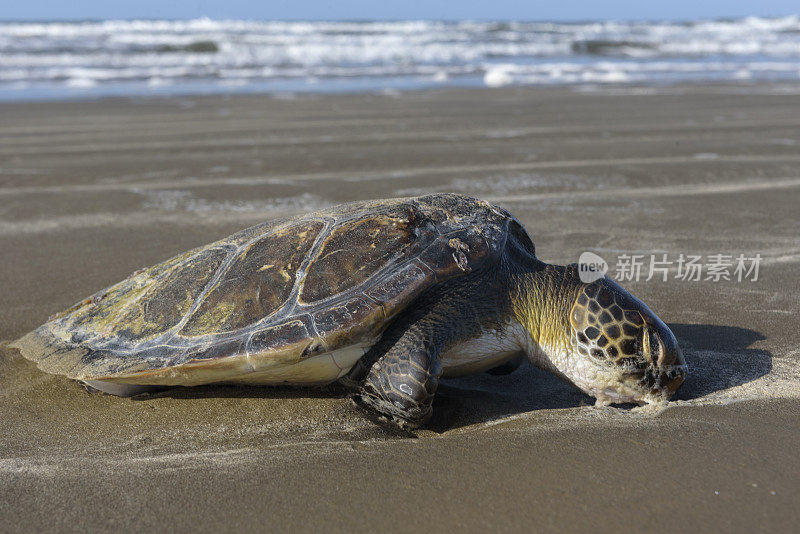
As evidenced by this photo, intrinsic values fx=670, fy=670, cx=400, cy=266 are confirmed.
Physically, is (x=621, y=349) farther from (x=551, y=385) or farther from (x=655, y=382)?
(x=551, y=385)

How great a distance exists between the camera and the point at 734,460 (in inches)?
94.0

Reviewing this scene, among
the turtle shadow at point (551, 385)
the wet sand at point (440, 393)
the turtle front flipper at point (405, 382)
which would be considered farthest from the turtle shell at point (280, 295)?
the turtle shadow at point (551, 385)

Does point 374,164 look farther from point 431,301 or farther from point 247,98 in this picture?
point 247,98

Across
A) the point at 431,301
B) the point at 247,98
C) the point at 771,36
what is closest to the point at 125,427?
the point at 431,301

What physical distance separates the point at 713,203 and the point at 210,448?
207 inches

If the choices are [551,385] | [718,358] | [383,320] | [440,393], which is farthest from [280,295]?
[718,358]

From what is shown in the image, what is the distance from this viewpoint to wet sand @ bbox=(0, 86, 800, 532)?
87.2 inches

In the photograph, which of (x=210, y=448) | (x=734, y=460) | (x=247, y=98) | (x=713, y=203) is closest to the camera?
(x=734, y=460)

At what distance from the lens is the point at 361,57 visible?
2775 cm

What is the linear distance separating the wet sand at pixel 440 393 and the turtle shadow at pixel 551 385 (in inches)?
0.5

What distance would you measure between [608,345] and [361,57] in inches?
1051

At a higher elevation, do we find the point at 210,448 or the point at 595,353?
the point at 595,353

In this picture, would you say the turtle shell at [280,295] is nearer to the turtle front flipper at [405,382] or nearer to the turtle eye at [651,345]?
the turtle front flipper at [405,382]

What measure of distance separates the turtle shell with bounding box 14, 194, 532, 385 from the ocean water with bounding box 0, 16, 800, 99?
14229mm
